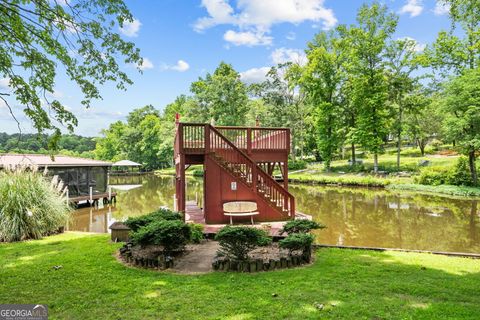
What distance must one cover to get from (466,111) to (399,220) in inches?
514

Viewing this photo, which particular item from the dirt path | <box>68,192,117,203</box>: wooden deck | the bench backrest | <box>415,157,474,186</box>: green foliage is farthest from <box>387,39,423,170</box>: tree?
the dirt path

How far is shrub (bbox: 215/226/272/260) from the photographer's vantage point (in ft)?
18.8

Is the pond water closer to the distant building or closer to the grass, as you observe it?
the grass

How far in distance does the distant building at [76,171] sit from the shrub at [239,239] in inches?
554

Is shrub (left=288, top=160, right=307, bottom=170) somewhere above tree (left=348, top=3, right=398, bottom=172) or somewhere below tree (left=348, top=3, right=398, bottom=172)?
below

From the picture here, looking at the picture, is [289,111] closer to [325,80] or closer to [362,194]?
[325,80]

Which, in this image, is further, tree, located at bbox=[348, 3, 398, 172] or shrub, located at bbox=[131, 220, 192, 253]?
tree, located at bbox=[348, 3, 398, 172]

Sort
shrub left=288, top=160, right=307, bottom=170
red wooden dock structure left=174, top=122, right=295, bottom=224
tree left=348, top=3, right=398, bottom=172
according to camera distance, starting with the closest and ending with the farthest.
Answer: red wooden dock structure left=174, top=122, right=295, bottom=224 < tree left=348, top=3, right=398, bottom=172 < shrub left=288, top=160, right=307, bottom=170

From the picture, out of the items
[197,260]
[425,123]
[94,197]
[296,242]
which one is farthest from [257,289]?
[425,123]

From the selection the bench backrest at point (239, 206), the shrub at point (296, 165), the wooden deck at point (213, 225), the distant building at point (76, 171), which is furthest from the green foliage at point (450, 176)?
the distant building at point (76, 171)

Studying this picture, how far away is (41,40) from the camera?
5391 millimetres

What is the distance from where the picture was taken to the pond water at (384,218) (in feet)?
32.2

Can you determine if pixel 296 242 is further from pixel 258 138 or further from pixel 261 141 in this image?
pixel 258 138

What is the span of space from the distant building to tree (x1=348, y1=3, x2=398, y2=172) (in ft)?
76.9
